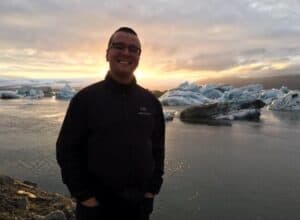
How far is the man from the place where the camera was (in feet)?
7.79

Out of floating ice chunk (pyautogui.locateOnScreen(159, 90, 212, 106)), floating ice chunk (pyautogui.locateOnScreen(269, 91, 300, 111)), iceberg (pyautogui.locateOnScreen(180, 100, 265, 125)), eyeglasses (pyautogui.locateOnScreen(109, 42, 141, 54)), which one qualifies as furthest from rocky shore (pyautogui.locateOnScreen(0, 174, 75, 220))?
floating ice chunk (pyautogui.locateOnScreen(159, 90, 212, 106))

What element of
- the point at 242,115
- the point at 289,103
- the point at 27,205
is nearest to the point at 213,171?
the point at 27,205

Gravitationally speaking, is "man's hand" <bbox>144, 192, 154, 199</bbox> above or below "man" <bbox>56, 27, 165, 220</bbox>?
below

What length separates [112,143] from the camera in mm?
2379

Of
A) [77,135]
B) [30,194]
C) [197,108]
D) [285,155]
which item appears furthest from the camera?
[197,108]

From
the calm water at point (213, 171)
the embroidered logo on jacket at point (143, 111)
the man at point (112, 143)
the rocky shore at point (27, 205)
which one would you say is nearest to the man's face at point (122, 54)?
the man at point (112, 143)

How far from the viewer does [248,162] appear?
13781mm

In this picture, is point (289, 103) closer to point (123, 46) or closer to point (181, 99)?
point (181, 99)

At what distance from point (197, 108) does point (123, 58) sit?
1140 inches

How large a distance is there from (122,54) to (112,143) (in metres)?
0.54

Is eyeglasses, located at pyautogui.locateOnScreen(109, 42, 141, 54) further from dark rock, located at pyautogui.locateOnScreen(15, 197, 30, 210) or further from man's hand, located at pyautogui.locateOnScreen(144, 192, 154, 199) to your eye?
dark rock, located at pyautogui.locateOnScreen(15, 197, 30, 210)

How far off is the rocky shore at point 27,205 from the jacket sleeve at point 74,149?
3.28m

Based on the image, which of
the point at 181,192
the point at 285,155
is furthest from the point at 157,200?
the point at 285,155

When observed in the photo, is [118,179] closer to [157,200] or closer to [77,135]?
[77,135]
